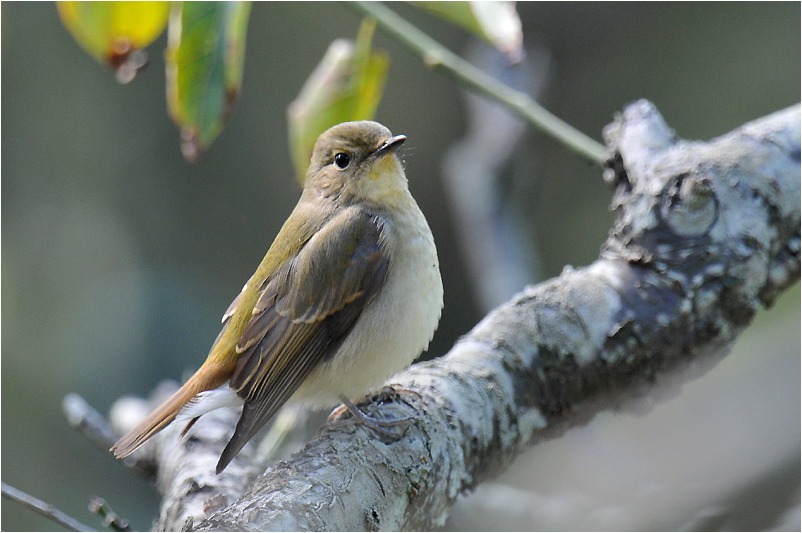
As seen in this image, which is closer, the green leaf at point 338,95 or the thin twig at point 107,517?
the thin twig at point 107,517

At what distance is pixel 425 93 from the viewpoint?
271 inches

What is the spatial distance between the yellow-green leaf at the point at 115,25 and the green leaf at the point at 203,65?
0.06 meters

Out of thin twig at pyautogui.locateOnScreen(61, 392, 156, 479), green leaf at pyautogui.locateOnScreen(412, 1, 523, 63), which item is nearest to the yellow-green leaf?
green leaf at pyautogui.locateOnScreen(412, 1, 523, 63)

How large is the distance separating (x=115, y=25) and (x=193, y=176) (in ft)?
13.5

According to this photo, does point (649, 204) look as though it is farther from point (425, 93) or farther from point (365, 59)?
point (425, 93)

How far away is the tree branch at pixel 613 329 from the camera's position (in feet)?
7.57

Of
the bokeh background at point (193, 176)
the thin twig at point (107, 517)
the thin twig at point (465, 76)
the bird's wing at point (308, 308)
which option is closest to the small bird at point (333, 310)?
the bird's wing at point (308, 308)

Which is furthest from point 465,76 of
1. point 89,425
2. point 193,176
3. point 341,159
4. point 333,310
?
point 193,176

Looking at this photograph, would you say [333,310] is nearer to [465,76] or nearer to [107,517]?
[465,76]

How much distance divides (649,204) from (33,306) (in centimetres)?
437

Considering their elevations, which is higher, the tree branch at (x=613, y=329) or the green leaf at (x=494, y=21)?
the green leaf at (x=494, y=21)

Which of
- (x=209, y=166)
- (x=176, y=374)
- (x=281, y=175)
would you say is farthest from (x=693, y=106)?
(x=176, y=374)

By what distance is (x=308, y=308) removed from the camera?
8.75 feet

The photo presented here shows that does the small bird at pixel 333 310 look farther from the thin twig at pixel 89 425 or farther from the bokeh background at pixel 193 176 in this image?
the bokeh background at pixel 193 176
